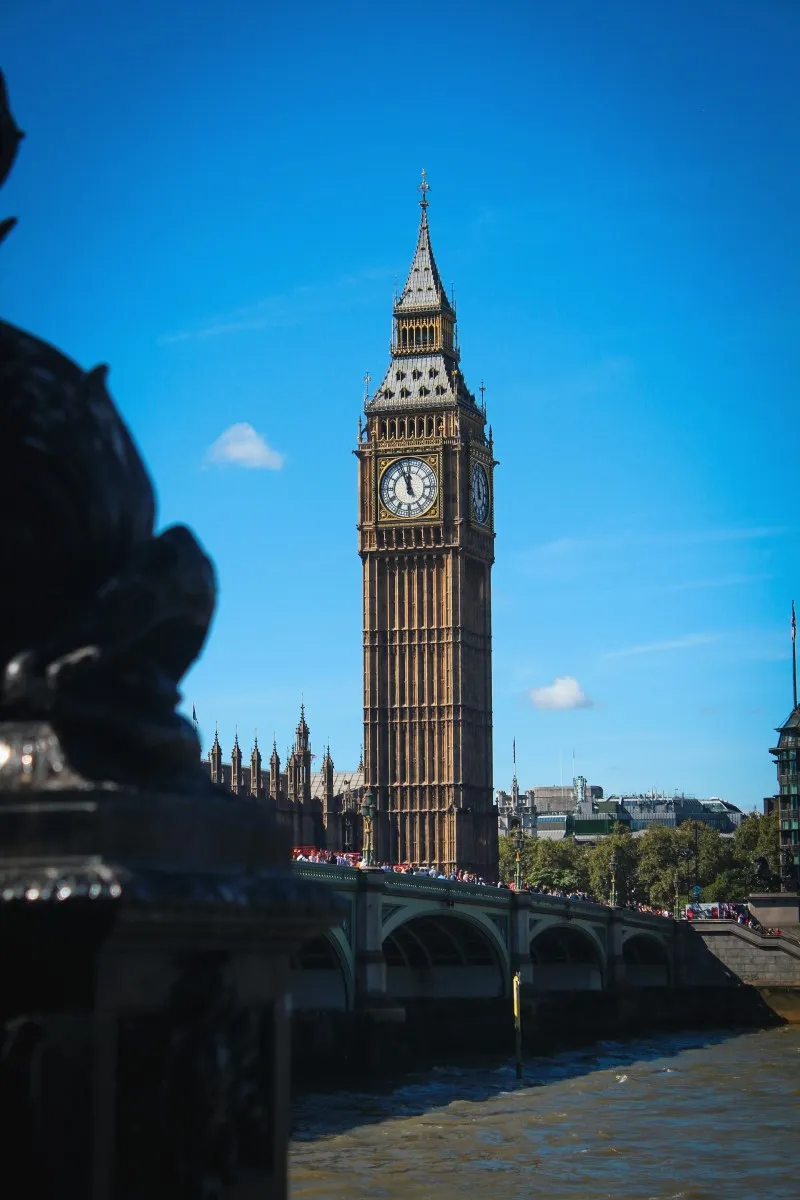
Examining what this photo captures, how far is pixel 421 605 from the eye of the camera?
80.8 meters

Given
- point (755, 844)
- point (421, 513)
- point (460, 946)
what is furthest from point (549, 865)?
point (460, 946)

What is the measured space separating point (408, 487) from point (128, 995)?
251ft

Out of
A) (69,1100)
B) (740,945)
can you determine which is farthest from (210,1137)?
(740,945)

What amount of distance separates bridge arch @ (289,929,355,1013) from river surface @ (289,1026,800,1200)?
7.68ft

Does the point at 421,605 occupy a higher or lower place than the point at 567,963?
higher

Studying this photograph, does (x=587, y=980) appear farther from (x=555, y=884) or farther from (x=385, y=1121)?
(x=555, y=884)

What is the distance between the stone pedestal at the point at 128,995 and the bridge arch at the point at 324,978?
33.9 m

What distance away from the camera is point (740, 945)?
60250 millimetres

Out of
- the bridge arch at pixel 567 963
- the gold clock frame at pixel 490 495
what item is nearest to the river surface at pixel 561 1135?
the bridge arch at pixel 567 963

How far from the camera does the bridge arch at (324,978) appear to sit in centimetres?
3797

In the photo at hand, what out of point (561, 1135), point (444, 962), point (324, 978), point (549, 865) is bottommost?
point (561, 1135)

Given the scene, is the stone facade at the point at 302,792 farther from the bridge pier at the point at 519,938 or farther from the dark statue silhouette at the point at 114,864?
the dark statue silhouette at the point at 114,864

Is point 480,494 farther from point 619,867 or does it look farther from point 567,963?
point 567,963

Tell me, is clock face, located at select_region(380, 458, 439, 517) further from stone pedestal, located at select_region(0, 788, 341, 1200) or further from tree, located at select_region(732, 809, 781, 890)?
stone pedestal, located at select_region(0, 788, 341, 1200)
